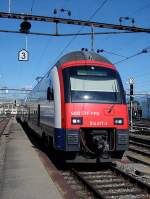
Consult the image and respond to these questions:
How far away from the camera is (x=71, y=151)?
41.1ft

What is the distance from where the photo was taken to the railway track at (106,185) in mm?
9648

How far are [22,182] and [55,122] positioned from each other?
2.96 meters

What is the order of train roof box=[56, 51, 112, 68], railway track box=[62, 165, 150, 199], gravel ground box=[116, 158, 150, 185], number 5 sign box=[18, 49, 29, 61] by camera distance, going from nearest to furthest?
railway track box=[62, 165, 150, 199] < gravel ground box=[116, 158, 150, 185] < train roof box=[56, 51, 112, 68] < number 5 sign box=[18, 49, 29, 61]

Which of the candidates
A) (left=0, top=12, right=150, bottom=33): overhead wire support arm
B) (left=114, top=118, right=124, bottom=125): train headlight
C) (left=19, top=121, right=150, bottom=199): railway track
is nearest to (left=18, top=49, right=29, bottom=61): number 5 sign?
(left=0, top=12, right=150, bottom=33): overhead wire support arm

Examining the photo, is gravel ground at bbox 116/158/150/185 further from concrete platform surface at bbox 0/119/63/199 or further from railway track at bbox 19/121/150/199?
concrete platform surface at bbox 0/119/63/199

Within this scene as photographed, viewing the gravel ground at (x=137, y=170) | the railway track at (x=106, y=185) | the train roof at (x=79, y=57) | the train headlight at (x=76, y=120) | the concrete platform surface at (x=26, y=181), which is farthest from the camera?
the train roof at (x=79, y=57)

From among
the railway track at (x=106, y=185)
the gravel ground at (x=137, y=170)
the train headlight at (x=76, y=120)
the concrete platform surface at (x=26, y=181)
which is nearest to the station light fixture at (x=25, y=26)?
the concrete platform surface at (x=26, y=181)

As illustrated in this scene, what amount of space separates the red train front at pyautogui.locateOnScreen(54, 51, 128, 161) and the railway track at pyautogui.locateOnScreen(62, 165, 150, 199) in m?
0.55

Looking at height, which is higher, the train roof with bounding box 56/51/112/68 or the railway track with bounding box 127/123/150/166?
the train roof with bounding box 56/51/112/68

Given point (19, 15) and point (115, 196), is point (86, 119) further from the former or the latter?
point (19, 15)

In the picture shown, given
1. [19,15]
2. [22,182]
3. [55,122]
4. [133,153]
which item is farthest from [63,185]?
[19,15]

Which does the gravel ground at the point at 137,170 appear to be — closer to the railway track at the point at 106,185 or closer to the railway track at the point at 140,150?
the railway track at the point at 106,185

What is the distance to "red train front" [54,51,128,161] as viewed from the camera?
1261cm

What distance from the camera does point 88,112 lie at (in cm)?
1277
